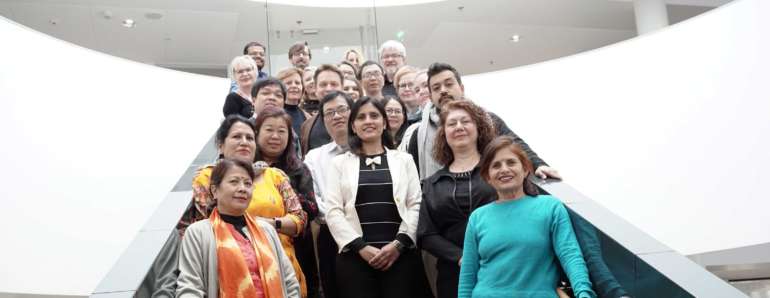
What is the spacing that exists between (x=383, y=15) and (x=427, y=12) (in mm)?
1951

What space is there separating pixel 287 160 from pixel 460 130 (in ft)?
3.65

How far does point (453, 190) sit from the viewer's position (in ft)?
9.99

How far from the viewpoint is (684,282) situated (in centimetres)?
235

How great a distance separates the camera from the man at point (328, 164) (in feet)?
10.8

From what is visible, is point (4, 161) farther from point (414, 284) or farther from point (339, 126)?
point (414, 284)

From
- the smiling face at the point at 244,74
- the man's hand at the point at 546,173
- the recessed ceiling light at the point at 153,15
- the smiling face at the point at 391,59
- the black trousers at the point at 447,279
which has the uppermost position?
the recessed ceiling light at the point at 153,15

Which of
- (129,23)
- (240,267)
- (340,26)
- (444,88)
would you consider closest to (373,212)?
(240,267)

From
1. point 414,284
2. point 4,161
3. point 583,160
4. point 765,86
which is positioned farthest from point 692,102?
point 4,161

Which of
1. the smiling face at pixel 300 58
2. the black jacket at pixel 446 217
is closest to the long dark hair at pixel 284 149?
the black jacket at pixel 446 217

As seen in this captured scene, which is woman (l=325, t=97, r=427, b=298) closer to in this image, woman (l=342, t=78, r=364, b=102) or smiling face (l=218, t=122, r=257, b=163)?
smiling face (l=218, t=122, r=257, b=163)

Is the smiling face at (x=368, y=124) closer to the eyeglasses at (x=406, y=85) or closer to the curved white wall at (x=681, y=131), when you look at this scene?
the eyeglasses at (x=406, y=85)

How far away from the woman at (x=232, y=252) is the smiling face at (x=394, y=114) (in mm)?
1554

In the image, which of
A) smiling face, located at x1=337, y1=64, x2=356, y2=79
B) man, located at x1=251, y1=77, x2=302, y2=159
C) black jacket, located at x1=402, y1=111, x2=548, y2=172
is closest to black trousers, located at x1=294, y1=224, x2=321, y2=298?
black jacket, located at x1=402, y1=111, x2=548, y2=172

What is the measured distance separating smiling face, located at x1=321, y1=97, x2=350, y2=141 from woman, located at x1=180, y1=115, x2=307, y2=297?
0.62 m
